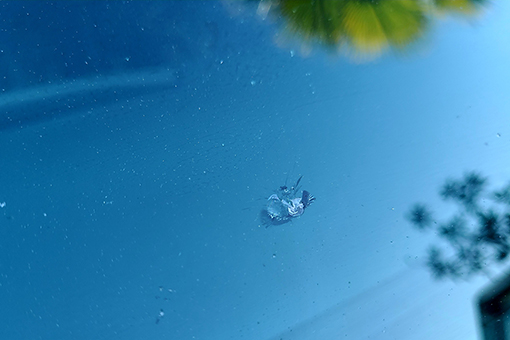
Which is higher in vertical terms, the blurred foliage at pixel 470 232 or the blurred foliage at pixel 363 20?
the blurred foliage at pixel 363 20

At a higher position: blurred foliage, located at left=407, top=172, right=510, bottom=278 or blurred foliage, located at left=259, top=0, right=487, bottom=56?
blurred foliage, located at left=259, top=0, right=487, bottom=56

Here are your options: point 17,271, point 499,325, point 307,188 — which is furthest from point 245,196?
point 499,325

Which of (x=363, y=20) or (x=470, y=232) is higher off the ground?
(x=363, y=20)
